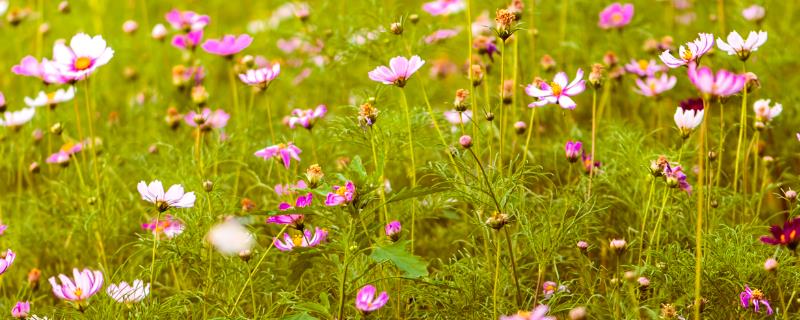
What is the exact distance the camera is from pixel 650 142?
1948 mm

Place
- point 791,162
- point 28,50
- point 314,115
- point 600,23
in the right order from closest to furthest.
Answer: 1. point 314,115
2. point 791,162
3. point 600,23
4. point 28,50

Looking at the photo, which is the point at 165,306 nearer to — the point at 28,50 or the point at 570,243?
the point at 570,243

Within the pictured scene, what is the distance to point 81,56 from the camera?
1614 mm

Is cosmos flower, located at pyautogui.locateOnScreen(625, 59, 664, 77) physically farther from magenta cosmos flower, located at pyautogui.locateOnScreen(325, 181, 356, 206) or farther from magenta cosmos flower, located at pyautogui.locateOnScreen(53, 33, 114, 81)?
magenta cosmos flower, located at pyautogui.locateOnScreen(53, 33, 114, 81)

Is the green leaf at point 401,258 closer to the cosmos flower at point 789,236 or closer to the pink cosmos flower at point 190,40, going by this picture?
the cosmos flower at point 789,236

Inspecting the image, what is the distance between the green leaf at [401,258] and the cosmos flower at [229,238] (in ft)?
1.03

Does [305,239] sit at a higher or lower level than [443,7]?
lower

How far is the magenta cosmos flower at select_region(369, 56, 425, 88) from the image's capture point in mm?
1369

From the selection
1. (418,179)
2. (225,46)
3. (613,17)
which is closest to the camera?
(418,179)

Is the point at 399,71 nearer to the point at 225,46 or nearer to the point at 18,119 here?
the point at 225,46

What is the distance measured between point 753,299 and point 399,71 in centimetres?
61

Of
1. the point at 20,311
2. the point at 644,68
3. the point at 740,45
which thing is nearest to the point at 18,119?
the point at 20,311

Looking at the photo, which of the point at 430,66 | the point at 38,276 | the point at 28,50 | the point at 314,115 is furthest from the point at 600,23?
the point at 28,50

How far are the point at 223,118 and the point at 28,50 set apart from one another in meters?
1.22
